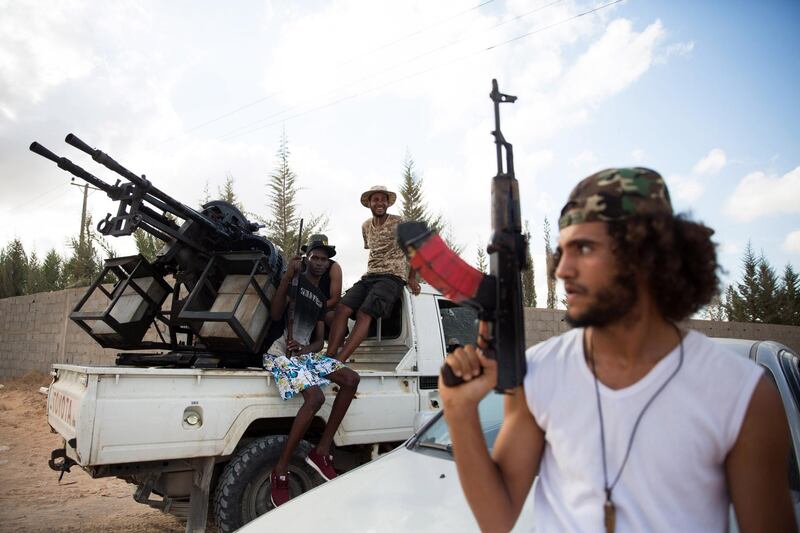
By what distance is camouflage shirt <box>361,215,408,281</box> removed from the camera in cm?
482

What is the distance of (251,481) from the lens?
360 cm

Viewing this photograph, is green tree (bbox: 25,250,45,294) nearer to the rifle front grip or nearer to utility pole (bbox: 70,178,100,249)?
utility pole (bbox: 70,178,100,249)

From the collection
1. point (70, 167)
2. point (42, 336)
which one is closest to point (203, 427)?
point (70, 167)

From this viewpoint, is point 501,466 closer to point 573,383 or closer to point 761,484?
point 573,383

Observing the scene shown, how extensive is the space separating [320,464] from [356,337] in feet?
3.38

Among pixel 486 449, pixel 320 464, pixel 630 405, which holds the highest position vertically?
pixel 630 405

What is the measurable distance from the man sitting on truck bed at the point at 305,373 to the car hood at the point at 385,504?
107 centimetres

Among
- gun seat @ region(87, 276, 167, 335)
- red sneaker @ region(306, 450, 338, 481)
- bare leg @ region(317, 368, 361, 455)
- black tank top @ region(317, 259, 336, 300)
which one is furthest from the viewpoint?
gun seat @ region(87, 276, 167, 335)

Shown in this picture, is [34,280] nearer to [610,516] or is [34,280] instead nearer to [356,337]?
[356,337]

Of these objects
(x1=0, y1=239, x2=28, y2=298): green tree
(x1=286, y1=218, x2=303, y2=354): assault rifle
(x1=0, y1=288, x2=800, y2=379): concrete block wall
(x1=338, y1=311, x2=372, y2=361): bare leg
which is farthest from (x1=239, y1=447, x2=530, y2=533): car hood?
(x1=0, y1=239, x2=28, y2=298): green tree

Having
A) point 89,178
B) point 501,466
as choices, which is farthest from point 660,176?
point 89,178

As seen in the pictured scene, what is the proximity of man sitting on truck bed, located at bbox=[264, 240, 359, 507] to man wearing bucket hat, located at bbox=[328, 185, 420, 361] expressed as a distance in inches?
11.6

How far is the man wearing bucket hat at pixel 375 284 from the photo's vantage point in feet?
14.8

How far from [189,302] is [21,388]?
1152cm
